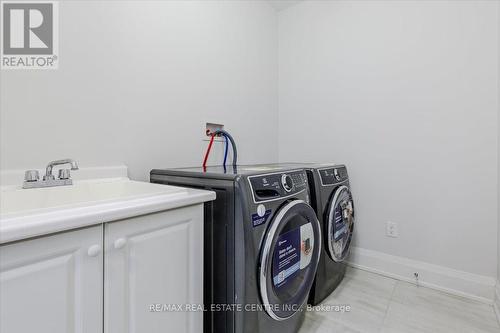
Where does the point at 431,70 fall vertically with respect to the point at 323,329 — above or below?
above

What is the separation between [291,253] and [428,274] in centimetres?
139

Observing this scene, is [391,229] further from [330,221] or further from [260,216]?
[260,216]

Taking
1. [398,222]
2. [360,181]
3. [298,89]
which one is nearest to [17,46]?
[298,89]

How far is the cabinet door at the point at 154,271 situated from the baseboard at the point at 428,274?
5.60 feet

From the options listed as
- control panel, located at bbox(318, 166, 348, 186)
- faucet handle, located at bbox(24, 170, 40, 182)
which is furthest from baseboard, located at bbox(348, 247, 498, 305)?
faucet handle, located at bbox(24, 170, 40, 182)

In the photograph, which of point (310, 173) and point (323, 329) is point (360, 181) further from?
point (323, 329)

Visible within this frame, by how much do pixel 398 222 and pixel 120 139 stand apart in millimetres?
2148

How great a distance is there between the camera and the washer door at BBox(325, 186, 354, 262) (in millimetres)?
1715

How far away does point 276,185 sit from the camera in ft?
4.17

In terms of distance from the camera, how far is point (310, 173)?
1700 mm

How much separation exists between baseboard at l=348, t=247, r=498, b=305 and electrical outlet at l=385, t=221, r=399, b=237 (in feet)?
0.58

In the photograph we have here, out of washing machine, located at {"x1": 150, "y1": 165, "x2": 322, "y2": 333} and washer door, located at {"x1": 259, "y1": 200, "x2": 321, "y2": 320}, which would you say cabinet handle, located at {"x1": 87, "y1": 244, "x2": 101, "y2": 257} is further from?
washer door, located at {"x1": 259, "y1": 200, "x2": 321, "y2": 320}

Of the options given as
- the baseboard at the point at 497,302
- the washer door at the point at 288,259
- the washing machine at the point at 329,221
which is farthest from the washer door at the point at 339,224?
the baseboard at the point at 497,302

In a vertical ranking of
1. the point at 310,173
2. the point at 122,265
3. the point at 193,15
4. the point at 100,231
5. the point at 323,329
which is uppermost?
the point at 193,15
